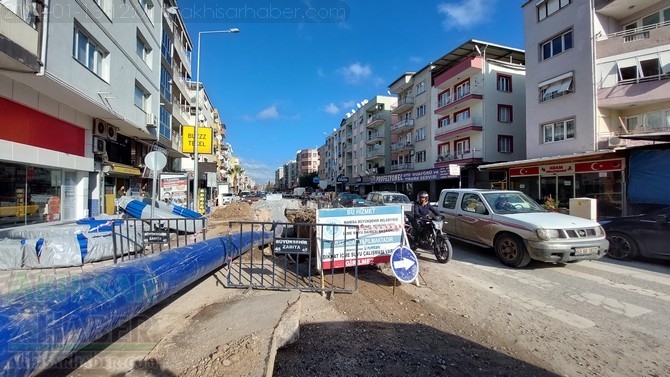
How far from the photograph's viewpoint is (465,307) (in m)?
4.72

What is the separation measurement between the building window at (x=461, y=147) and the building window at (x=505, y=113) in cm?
327

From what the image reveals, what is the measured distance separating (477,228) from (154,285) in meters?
7.28

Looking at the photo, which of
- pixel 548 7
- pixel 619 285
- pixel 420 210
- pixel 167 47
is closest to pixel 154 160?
pixel 420 210

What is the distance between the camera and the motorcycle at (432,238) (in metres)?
7.43

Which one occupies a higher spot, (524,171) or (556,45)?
(556,45)

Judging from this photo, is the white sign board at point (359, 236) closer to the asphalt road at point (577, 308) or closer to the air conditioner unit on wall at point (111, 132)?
the asphalt road at point (577, 308)

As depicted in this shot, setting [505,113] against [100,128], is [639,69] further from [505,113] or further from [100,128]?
[100,128]

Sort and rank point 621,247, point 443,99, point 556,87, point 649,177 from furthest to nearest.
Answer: point 443,99 → point 556,87 → point 649,177 → point 621,247

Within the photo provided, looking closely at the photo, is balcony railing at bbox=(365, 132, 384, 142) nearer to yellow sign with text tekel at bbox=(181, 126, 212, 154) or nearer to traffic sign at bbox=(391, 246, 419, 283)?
yellow sign with text tekel at bbox=(181, 126, 212, 154)

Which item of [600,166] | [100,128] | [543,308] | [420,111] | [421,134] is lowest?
[543,308]

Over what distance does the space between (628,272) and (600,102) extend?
15082mm

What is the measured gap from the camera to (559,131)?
19641mm

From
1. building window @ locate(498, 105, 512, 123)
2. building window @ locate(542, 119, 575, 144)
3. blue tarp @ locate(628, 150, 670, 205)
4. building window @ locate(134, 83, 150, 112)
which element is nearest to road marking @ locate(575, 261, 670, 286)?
blue tarp @ locate(628, 150, 670, 205)

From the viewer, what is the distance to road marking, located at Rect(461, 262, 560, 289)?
226 inches
